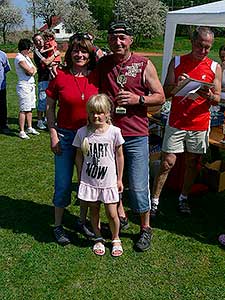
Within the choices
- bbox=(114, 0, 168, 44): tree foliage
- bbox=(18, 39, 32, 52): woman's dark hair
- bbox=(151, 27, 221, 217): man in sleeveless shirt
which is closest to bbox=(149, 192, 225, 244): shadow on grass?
bbox=(151, 27, 221, 217): man in sleeveless shirt

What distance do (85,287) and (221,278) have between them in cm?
102

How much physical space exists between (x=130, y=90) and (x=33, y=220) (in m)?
1.67

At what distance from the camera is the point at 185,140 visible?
3506 millimetres

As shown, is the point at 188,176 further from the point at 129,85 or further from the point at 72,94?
the point at 72,94

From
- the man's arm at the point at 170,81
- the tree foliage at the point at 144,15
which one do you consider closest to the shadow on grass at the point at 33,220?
the man's arm at the point at 170,81

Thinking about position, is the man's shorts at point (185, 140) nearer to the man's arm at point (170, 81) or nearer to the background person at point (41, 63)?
the man's arm at point (170, 81)

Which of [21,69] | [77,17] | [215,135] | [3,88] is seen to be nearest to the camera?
[215,135]

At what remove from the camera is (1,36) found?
38.7m

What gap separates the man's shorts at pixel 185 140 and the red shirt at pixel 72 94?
938 millimetres

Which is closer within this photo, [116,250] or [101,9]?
[116,250]

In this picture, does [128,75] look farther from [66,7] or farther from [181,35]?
[66,7]

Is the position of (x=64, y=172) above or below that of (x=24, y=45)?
below

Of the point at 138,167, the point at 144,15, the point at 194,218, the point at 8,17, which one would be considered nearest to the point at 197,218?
the point at 194,218

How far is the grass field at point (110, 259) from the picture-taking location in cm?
276
